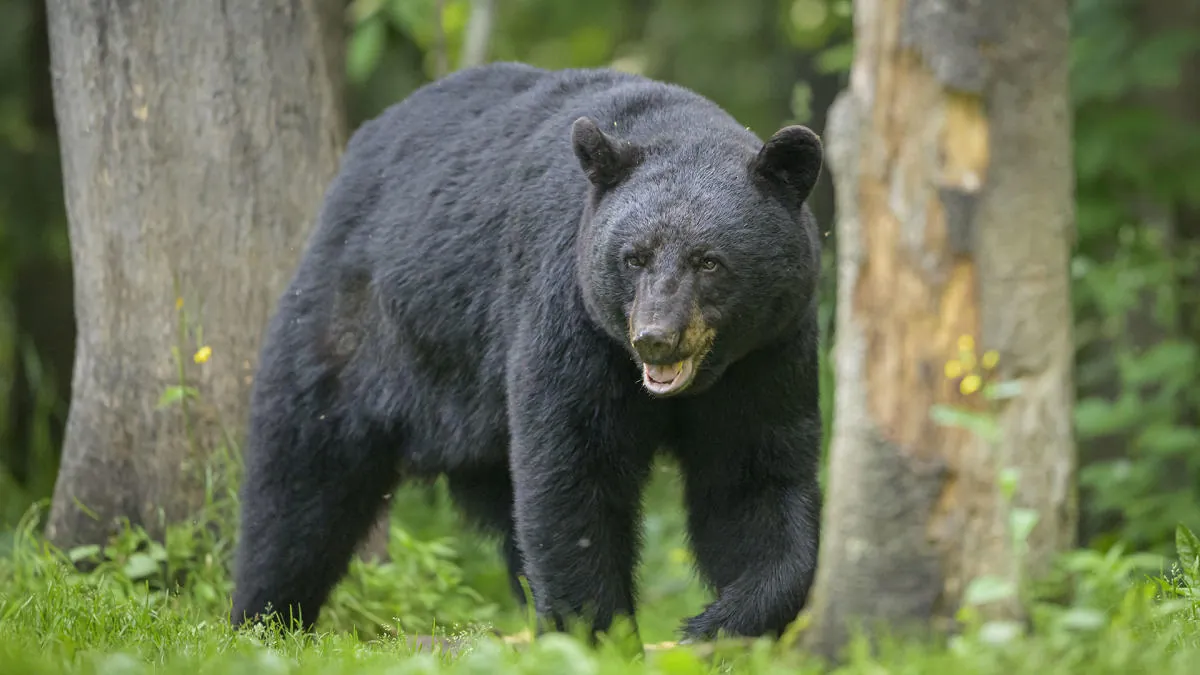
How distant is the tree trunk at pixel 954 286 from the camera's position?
338 cm

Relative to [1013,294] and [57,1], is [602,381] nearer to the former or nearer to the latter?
[1013,294]

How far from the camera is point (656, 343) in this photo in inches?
180

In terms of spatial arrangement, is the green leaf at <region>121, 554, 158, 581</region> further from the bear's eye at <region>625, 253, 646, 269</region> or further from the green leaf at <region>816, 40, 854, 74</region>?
the green leaf at <region>816, 40, 854, 74</region>

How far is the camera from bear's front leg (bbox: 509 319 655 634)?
16.2ft

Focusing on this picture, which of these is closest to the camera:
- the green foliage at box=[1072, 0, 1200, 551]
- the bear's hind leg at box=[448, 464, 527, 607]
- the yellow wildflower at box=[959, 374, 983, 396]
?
the yellow wildflower at box=[959, 374, 983, 396]

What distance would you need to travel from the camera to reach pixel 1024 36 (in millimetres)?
3357

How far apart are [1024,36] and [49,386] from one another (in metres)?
8.82

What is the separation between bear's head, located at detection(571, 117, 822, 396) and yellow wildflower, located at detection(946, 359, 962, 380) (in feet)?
4.54

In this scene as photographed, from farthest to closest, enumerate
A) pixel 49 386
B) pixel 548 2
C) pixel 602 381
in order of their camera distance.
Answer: pixel 548 2
pixel 49 386
pixel 602 381

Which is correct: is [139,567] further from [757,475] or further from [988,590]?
[988,590]

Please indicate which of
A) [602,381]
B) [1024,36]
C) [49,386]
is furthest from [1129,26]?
[49,386]

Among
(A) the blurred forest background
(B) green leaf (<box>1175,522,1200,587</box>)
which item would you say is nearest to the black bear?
(A) the blurred forest background

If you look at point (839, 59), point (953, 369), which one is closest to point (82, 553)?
point (953, 369)

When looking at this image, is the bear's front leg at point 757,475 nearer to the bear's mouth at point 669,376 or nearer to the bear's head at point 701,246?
the bear's head at point 701,246
